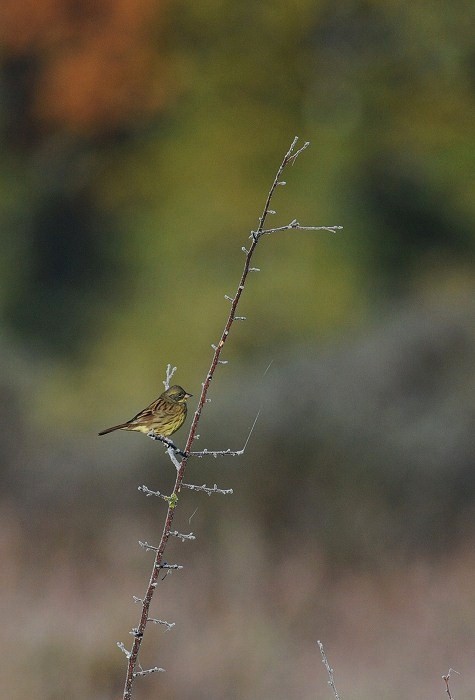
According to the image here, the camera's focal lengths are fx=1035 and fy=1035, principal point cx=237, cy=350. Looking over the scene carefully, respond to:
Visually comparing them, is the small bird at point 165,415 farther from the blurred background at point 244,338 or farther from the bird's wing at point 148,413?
the blurred background at point 244,338

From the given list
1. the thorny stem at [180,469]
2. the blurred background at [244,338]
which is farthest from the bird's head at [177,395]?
the blurred background at [244,338]

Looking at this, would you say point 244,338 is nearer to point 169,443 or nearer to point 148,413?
point 148,413

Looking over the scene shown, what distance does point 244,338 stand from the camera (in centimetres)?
1389

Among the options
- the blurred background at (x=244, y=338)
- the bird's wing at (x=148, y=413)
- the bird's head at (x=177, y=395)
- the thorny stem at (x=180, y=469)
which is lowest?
the thorny stem at (x=180, y=469)

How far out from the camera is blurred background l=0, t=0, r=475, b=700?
31.2 ft

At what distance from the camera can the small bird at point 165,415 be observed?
2.92m

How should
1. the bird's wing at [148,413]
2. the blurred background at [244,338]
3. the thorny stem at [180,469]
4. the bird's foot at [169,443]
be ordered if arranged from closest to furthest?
1. the thorny stem at [180,469]
2. the bird's foot at [169,443]
3. the bird's wing at [148,413]
4. the blurred background at [244,338]

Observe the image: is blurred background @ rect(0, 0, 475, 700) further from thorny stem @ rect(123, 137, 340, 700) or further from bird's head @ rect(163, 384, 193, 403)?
thorny stem @ rect(123, 137, 340, 700)

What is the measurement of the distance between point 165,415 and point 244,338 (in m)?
10.9

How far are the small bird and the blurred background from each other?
15.7 feet

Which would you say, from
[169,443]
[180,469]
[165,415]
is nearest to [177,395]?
[165,415]

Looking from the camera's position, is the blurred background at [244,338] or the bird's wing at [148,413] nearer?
the bird's wing at [148,413]

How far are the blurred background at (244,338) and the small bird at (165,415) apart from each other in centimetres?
479

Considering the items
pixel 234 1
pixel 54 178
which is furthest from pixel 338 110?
pixel 54 178
